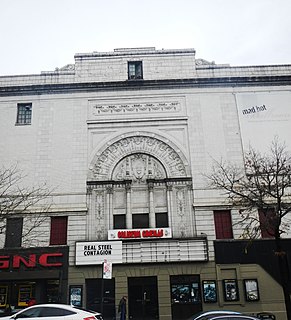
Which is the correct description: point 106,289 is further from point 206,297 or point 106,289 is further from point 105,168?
point 105,168

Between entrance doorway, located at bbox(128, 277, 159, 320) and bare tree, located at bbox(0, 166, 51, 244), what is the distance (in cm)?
791

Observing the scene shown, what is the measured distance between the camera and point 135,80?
92.4ft

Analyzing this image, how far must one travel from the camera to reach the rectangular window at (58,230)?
2489 centimetres

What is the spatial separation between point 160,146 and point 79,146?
633 centimetres

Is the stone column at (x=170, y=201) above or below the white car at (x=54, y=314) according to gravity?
above

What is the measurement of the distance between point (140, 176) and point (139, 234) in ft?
14.5

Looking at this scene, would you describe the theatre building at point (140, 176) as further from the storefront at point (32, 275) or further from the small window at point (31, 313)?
the small window at point (31, 313)

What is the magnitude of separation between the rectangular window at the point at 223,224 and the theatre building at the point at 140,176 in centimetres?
7

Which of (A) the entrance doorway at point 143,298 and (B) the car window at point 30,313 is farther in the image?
(A) the entrance doorway at point 143,298

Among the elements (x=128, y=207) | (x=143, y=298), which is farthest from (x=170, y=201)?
(x=143, y=298)

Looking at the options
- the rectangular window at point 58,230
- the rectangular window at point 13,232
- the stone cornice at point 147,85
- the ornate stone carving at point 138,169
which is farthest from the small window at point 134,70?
the rectangular window at point 13,232

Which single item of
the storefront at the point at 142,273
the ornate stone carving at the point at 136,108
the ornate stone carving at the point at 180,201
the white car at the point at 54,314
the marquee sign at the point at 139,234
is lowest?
the white car at the point at 54,314

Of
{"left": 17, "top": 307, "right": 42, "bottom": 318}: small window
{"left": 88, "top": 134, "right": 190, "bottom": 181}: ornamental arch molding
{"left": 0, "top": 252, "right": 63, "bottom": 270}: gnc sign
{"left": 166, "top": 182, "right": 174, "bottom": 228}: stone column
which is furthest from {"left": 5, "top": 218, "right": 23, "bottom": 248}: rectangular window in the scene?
{"left": 17, "top": 307, "right": 42, "bottom": 318}: small window

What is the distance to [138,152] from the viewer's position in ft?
88.3
